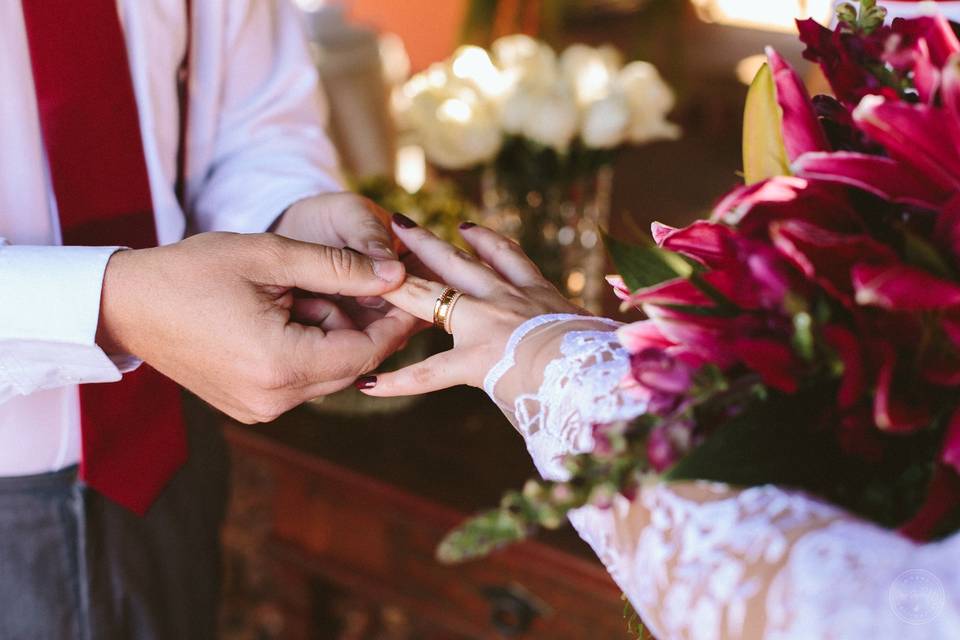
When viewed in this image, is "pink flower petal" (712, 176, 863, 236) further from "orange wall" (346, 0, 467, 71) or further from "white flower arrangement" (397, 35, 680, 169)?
"orange wall" (346, 0, 467, 71)

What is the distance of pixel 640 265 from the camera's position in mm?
531

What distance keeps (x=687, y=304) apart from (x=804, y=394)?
0.22 feet

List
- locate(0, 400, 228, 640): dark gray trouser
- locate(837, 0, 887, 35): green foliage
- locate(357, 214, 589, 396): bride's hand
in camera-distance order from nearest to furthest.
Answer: locate(837, 0, 887, 35): green foliage → locate(357, 214, 589, 396): bride's hand → locate(0, 400, 228, 640): dark gray trouser

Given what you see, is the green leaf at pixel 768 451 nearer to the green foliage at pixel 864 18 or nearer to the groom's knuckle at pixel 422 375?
the green foliage at pixel 864 18

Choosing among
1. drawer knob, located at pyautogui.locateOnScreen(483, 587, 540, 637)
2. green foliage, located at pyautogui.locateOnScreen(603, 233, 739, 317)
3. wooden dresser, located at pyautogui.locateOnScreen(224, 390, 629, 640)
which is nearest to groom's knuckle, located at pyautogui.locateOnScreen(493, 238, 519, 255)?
green foliage, located at pyautogui.locateOnScreen(603, 233, 739, 317)

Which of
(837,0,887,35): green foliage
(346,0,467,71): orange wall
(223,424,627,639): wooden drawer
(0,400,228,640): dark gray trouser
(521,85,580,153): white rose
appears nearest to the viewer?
(837,0,887,35): green foliage

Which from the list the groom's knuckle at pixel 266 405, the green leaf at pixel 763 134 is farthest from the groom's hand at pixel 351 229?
the green leaf at pixel 763 134

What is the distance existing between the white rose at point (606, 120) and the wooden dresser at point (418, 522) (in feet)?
1.41

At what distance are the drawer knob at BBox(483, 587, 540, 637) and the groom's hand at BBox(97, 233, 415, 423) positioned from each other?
66 cm

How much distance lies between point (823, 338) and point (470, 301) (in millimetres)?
350

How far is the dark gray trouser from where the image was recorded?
916mm

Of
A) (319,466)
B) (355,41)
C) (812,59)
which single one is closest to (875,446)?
(812,59)

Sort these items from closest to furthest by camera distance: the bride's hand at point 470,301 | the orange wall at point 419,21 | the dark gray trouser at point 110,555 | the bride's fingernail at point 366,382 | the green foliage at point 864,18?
1. the green foliage at point 864,18
2. the bride's hand at point 470,301
3. the bride's fingernail at point 366,382
4. the dark gray trouser at point 110,555
5. the orange wall at point 419,21

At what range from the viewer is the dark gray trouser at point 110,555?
3.01ft
